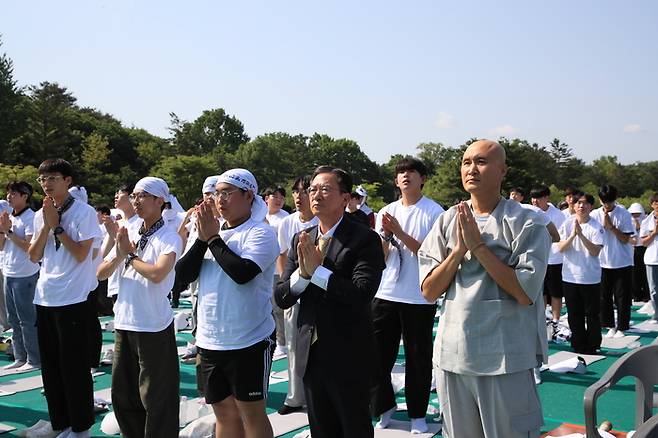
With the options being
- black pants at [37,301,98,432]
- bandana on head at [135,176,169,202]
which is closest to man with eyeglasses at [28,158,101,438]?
black pants at [37,301,98,432]

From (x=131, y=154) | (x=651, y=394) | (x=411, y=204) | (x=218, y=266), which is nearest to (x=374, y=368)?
(x=218, y=266)

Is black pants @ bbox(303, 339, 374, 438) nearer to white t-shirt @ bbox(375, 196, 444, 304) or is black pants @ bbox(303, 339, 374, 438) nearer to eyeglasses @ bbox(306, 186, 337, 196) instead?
eyeglasses @ bbox(306, 186, 337, 196)

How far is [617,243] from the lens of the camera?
8.75 meters

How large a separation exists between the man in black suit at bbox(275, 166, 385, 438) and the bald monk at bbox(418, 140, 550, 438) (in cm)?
47

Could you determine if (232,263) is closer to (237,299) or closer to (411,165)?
(237,299)

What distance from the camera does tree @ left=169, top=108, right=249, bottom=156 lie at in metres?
62.1

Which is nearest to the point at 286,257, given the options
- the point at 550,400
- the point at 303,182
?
the point at 303,182

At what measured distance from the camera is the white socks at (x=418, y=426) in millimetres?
4707

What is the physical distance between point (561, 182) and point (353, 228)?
70.2m

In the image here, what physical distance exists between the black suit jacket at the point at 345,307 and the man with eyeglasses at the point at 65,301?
6.74 feet

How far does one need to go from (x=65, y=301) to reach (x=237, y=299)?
5.97 feet

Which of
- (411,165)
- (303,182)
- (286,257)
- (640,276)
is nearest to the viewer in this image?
(411,165)

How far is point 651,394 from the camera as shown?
2.48m

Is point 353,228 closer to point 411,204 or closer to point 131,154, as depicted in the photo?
point 411,204
